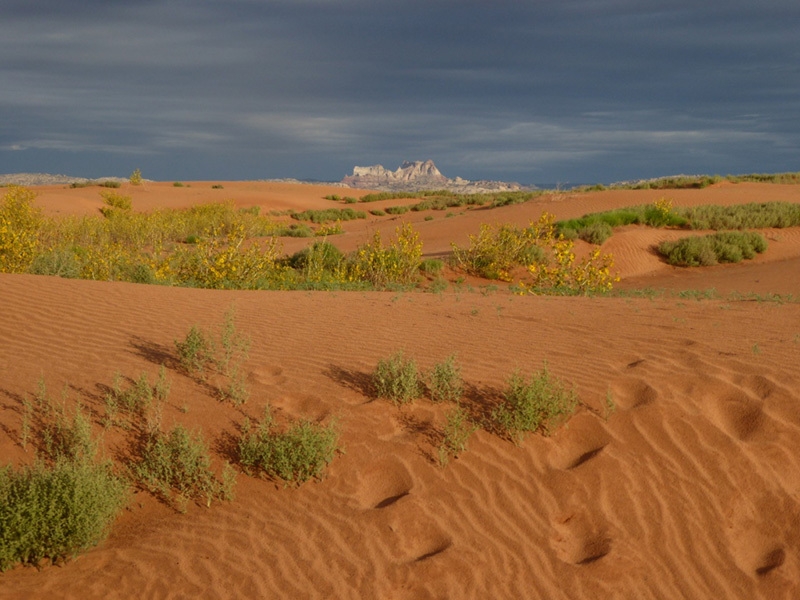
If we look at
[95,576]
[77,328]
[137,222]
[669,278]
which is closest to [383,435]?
[95,576]

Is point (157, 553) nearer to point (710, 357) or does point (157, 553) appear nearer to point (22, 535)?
point (22, 535)

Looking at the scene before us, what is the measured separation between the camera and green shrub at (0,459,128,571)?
4.47 meters

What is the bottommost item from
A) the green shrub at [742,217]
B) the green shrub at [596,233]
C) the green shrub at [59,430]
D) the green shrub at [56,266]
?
the green shrub at [59,430]

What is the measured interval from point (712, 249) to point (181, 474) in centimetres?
1801

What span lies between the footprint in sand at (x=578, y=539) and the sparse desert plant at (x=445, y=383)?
1490mm

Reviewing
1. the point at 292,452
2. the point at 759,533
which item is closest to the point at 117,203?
the point at 292,452

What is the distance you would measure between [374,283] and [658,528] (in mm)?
10770

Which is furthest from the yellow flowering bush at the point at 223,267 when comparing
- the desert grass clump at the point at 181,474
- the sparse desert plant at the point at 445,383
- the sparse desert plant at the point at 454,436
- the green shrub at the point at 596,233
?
the green shrub at the point at 596,233

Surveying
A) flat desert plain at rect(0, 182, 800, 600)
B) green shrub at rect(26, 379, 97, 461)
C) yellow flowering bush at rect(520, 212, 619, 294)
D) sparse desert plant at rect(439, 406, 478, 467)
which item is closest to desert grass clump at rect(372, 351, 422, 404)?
flat desert plain at rect(0, 182, 800, 600)

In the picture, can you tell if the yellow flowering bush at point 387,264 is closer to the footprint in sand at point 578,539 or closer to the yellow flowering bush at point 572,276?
the yellow flowering bush at point 572,276

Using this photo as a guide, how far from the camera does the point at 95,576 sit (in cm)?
445

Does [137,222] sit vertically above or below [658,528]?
above

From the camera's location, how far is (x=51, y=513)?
448cm

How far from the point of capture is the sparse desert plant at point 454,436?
557 centimetres
